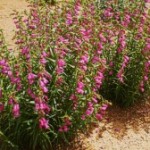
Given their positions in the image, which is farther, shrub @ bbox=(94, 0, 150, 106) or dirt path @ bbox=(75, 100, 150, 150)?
shrub @ bbox=(94, 0, 150, 106)

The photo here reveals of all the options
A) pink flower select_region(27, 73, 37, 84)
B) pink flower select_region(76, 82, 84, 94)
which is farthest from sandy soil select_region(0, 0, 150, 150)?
pink flower select_region(27, 73, 37, 84)

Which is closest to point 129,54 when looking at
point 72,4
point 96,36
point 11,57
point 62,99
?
point 96,36

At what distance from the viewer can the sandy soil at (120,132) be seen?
5133mm

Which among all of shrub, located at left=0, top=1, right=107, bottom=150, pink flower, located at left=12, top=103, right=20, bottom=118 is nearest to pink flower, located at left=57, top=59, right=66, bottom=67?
shrub, located at left=0, top=1, right=107, bottom=150

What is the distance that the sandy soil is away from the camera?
202 inches

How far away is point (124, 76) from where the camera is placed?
5402mm

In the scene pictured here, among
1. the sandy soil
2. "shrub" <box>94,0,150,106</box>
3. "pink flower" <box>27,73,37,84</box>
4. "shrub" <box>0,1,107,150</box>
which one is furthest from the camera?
"shrub" <box>94,0,150,106</box>

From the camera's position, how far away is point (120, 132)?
5.43m

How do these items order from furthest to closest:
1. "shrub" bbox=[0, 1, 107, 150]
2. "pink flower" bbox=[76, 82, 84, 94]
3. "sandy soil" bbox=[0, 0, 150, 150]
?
"sandy soil" bbox=[0, 0, 150, 150]
"pink flower" bbox=[76, 82, 84, 94]
"shrub" bbox=[0, 1, 107, 150]

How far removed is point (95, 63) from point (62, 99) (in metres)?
0.67

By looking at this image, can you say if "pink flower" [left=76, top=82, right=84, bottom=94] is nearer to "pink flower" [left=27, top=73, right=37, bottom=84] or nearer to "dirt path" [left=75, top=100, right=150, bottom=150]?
"pink flower" [left=27, top=73, right=37, bottom=84]

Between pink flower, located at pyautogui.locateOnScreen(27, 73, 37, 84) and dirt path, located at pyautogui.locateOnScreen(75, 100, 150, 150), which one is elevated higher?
pink flower, located at pyautogui.locateOnScreen(27, 73, 37, 84)

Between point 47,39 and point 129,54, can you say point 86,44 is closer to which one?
point 47,39

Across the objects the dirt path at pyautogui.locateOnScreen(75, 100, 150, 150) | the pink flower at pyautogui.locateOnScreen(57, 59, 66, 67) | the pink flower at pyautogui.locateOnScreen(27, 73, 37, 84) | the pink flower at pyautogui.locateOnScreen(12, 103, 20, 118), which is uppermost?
the pink flower at pyautogui.locateOnScreen(57, 59, 66, 67)
